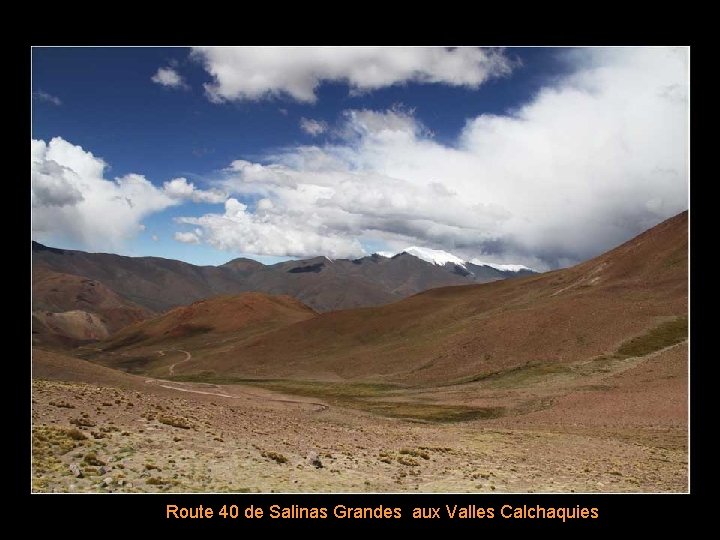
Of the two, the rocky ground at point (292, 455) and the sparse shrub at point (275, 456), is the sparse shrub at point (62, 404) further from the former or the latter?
the sparse shrub at point (275, 456)

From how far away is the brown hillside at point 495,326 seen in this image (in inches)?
3844

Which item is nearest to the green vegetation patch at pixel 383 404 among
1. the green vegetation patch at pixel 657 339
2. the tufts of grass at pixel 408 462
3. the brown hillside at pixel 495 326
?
the brown hillside at pixel 495 326

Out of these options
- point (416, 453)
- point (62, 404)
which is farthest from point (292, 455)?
point (62, 404)

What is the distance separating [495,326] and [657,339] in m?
34.2

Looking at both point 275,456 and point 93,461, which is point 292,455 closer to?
point 275,456

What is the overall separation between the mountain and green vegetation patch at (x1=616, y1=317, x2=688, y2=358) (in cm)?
16

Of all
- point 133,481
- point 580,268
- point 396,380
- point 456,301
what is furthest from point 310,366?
point 133,481

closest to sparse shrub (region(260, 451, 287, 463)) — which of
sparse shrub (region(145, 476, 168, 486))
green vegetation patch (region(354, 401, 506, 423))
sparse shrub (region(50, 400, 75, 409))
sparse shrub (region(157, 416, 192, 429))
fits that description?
sparse shrub (region(145, 476, 168, 486))

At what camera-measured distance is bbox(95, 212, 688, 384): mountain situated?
94.8m

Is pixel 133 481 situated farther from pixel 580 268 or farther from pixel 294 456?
pixel 580 268

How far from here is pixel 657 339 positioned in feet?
282

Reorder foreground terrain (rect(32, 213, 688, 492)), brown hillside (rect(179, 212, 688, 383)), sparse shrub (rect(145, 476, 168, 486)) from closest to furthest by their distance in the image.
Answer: sparse shrub (rect(145, 476, 168, 486)) < foreground terrain (rect(32, 213, 688, 492)) < brown hillside (rect(179, 212, 688, 383))

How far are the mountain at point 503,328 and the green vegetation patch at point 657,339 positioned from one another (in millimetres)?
162

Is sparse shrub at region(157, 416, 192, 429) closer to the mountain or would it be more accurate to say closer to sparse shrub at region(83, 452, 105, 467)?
sparse shrub at region(83, 452, 105, 467)
